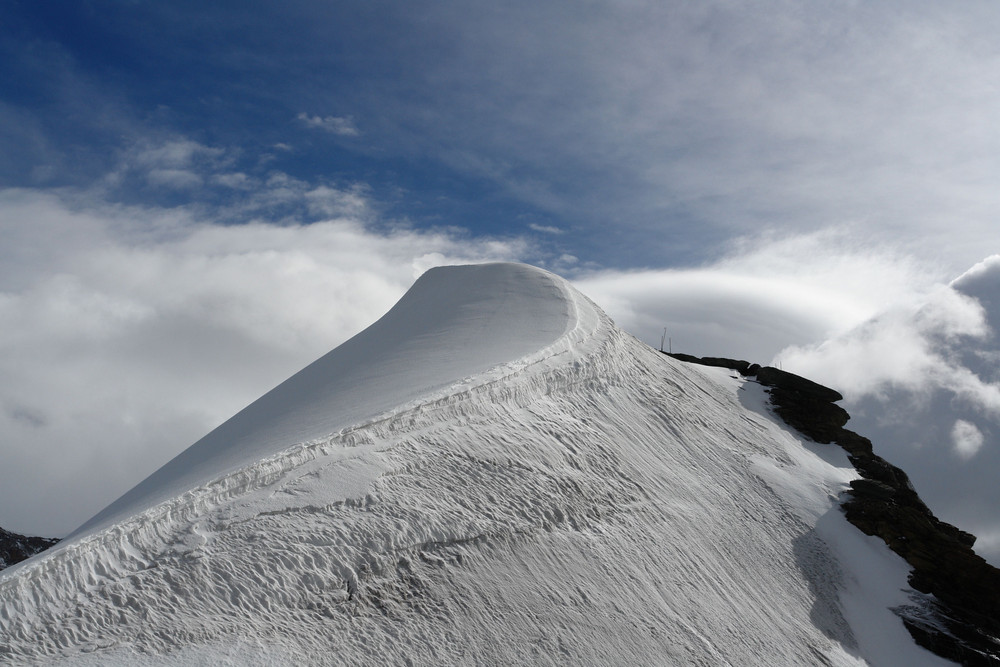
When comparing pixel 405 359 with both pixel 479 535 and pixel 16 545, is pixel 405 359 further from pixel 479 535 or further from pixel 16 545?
pixel 16 545

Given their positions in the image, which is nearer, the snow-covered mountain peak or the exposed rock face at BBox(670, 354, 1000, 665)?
the snow-covered mountain peak

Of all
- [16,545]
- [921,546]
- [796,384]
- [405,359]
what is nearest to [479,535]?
[405,359]

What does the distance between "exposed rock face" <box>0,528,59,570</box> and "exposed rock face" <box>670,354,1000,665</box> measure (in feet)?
384

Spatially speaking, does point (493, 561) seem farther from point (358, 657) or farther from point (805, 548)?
point (805, 548)

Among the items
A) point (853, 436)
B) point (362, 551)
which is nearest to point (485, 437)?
point (362, 551)

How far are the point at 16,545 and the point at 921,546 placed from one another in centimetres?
12951

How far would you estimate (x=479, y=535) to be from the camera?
9945 millimetres

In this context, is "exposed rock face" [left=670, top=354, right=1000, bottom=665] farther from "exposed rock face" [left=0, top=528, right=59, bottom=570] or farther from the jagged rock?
"exposed rock face" [left=0, top=528, right=59, bottom=570]

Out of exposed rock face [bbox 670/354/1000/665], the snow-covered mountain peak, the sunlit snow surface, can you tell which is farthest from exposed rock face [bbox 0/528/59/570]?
exposed rock face [bbox 670/354/1000/665]

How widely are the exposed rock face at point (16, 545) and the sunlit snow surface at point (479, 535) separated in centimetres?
11537

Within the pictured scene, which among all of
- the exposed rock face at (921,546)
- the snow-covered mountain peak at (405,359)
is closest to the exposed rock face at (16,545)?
the snow-covered mountain peak at (405,359)

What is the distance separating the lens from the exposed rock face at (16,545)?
106119 mm

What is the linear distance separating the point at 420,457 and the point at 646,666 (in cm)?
422

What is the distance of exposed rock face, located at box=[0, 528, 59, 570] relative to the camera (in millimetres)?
106119
